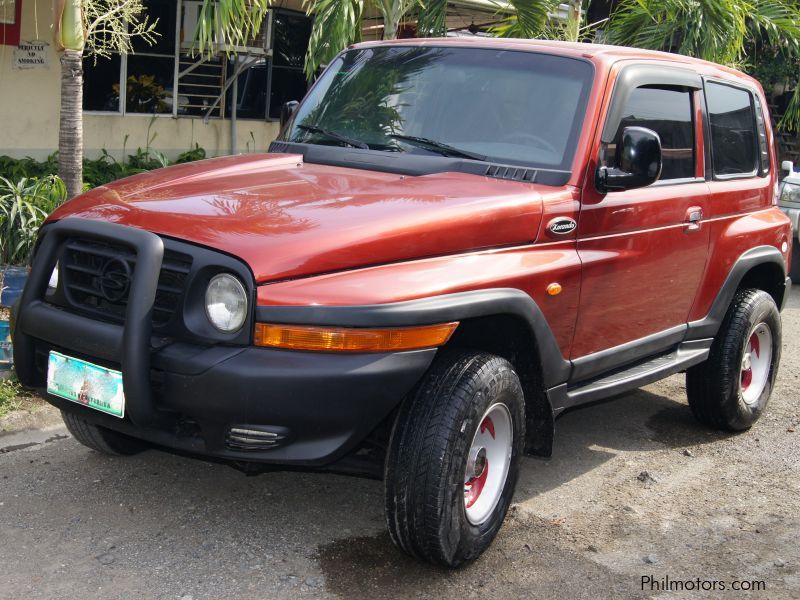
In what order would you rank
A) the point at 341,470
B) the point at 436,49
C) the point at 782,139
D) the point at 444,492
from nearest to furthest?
the point at 444,492, the point at 341,470, the point at 436,49, the point at 782,139

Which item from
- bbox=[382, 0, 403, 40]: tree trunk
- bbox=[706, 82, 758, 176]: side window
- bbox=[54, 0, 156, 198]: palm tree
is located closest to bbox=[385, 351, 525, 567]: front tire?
bbox=[706, 82, 758, 176]: side window

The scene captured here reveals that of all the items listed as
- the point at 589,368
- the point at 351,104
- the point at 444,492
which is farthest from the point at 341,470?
the point at 351,104

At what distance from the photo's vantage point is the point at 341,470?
369 centimetres

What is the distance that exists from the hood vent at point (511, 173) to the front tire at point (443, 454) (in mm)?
855

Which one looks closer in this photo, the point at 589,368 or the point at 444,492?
the point at 444,492

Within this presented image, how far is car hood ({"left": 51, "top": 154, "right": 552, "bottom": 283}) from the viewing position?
3.34 meters

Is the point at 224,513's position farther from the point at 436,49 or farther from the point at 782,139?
the point at 782,139

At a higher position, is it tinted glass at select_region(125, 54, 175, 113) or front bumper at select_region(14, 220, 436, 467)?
tinted glass at select_region(125, 54, 175, 113)

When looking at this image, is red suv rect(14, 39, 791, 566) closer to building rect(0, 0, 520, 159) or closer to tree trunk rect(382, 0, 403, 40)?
tree trunk rect(382, 0, 403, 40)

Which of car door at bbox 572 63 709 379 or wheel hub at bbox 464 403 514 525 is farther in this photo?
A: car door at bbox 572 63 709 379

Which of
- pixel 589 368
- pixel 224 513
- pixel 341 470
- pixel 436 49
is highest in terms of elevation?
pixel 436 49

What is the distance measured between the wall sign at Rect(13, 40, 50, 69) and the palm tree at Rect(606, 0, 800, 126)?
6307 millimetres

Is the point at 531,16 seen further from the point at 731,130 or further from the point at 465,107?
the point at 465,107

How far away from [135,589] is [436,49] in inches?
109
